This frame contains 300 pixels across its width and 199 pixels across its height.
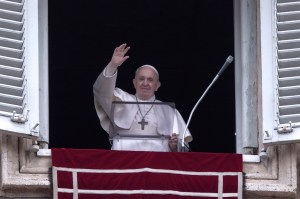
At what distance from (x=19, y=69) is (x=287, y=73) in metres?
1.52

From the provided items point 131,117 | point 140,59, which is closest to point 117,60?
point 131,117

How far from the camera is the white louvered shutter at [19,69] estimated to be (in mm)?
12406

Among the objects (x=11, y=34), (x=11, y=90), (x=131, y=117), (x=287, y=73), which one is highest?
(x=11, y=34)

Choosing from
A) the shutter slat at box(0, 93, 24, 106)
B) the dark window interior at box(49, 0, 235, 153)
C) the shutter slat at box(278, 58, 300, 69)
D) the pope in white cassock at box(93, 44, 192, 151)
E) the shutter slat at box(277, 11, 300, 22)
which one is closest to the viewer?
the shutter slat at box(0, 93, 24, 106)

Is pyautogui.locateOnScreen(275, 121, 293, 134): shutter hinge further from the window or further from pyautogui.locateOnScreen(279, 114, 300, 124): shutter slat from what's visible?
the window

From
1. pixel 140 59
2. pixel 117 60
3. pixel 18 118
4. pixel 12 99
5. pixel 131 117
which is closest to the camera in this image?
pixel 18 118

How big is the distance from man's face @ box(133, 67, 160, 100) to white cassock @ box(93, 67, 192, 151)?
25 cm

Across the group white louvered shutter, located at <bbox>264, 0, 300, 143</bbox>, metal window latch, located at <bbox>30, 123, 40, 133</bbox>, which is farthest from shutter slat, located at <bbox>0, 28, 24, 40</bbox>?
white louvered shutter, located at <bbox>264, 0, 300, 143</bbox>

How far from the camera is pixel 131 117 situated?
1327 centimetres

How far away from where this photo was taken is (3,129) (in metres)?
12.3

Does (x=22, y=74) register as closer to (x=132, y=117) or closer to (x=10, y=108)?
(x=10, y=108)

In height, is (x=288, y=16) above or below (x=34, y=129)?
above

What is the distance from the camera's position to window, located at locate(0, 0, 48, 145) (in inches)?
489

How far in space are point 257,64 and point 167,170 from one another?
1.01 meters
